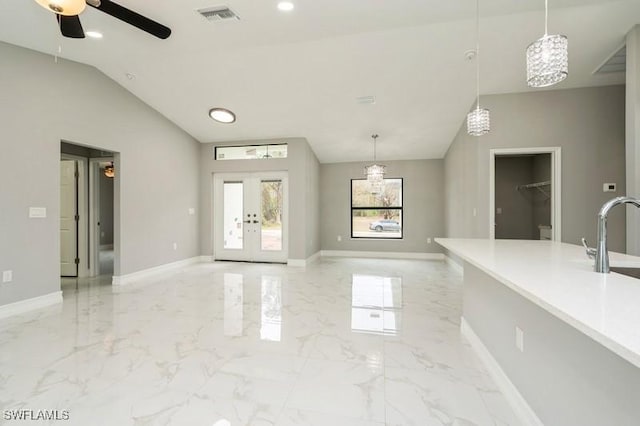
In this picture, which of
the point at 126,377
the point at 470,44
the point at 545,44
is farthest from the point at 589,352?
the point at 470,44

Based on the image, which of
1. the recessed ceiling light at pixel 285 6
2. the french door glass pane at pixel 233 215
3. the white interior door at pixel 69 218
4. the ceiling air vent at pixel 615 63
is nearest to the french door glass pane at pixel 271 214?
the french door glass pane at pixel 233 215

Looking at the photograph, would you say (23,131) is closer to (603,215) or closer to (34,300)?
(34,300)

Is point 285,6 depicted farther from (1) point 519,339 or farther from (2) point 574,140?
(2) point 574,140

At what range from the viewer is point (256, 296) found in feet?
13.5

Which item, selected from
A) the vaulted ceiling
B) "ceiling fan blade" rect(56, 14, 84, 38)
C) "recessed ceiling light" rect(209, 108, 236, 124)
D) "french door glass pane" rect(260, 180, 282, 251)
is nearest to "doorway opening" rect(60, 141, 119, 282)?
the vaulted ceiling

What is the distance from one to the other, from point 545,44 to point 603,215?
1084 millimetres

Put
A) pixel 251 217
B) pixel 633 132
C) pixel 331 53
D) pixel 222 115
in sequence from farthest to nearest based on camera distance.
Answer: pixel 251 217 → pixel 222 115 → pixel 331 53 → pixel 633 132

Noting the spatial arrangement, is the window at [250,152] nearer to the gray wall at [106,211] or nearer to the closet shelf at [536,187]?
the gray wall at [106,211]

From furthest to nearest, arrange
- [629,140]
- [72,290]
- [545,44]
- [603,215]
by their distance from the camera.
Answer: [72,290]
[629,140]
[545,44]
[603,215]

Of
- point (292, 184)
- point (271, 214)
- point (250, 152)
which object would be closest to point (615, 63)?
point (292, 184)

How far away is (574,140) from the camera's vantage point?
164 inches

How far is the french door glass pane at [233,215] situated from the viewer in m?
6.77

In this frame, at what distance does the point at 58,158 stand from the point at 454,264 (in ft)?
22.3

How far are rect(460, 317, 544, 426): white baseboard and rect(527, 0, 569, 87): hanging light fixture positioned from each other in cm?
195
